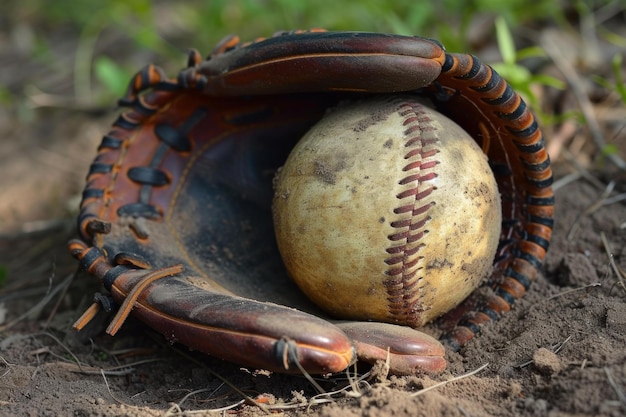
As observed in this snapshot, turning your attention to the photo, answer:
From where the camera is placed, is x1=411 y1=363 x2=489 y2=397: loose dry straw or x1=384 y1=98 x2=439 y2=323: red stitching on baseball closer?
x1=411 y1=363 x2=489 y2=397: loose dry straw

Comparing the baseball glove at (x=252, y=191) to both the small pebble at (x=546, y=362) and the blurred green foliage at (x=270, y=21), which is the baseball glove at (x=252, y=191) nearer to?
the small pebble at (x=546, y=362)

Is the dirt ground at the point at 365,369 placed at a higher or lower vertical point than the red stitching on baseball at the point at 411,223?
lower

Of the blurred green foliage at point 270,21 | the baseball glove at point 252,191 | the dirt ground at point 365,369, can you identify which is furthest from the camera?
the blurred green foliage at point 270,21

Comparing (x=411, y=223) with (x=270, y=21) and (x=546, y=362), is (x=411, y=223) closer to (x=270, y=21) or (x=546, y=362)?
(x=546, y=362)

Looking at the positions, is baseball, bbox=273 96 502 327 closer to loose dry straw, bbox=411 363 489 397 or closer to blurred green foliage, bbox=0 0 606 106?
loose dry straw, bbox=411 363 489 397

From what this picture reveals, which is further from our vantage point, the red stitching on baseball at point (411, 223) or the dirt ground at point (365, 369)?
the red stitching on baseball at point (411, 223)

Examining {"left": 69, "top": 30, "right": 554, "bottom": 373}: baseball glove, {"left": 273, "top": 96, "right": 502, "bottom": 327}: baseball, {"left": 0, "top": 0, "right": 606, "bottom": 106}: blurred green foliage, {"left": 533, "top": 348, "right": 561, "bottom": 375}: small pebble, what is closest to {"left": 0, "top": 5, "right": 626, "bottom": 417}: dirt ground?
{"left": 533, "top": 348, "right": 561, "bottom": 375}: small pebble

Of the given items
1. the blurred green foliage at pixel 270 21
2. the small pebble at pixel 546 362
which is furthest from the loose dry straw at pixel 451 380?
the blurred green foliage at pixel 270 21

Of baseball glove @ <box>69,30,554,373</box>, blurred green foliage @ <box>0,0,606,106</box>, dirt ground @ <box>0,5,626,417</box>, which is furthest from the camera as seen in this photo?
blurred green foliage @ <box>0,0,606,106</box>

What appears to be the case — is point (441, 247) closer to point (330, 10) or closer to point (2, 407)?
point (2, 407)

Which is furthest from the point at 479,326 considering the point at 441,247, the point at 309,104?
the point at 309,104
